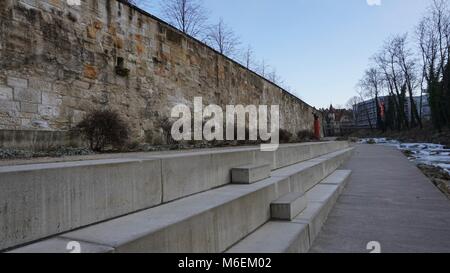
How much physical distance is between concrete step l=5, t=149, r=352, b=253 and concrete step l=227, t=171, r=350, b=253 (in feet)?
0.28

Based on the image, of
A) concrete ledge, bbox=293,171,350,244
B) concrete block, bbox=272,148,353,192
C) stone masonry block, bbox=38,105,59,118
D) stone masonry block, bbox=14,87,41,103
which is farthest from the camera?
stone masonry block, bbox=38,105,59,118

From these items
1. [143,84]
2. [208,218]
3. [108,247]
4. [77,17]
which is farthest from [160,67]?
[108,247]

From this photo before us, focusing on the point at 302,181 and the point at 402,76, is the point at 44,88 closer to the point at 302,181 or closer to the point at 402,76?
the point at 302,181

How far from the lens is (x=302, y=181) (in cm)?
498

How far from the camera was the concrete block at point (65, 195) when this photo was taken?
1592mm

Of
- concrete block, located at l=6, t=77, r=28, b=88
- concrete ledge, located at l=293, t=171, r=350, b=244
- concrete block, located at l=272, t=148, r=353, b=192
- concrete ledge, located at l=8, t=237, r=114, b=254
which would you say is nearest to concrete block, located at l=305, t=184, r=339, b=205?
concrete ledge, located at l=293, t=171, r=350, b=244

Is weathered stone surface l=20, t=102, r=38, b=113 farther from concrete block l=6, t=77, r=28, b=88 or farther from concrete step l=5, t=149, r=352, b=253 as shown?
concrete step l=5, t=149, r=352, b=253

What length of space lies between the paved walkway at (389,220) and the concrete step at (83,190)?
1.52 m

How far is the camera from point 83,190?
1.95 m

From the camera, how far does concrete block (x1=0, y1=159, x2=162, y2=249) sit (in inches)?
62.7

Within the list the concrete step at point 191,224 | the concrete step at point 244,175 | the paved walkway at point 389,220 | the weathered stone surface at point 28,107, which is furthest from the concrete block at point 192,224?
the weathered stone surface at point 28,107

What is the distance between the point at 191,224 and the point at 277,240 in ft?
2.98

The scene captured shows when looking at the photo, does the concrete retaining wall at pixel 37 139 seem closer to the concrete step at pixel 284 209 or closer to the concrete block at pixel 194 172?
the concrete block at pixel 194 172

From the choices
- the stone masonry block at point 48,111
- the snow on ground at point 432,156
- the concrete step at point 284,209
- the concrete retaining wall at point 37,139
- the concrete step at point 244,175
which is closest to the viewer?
the concrete step at point 284,209
